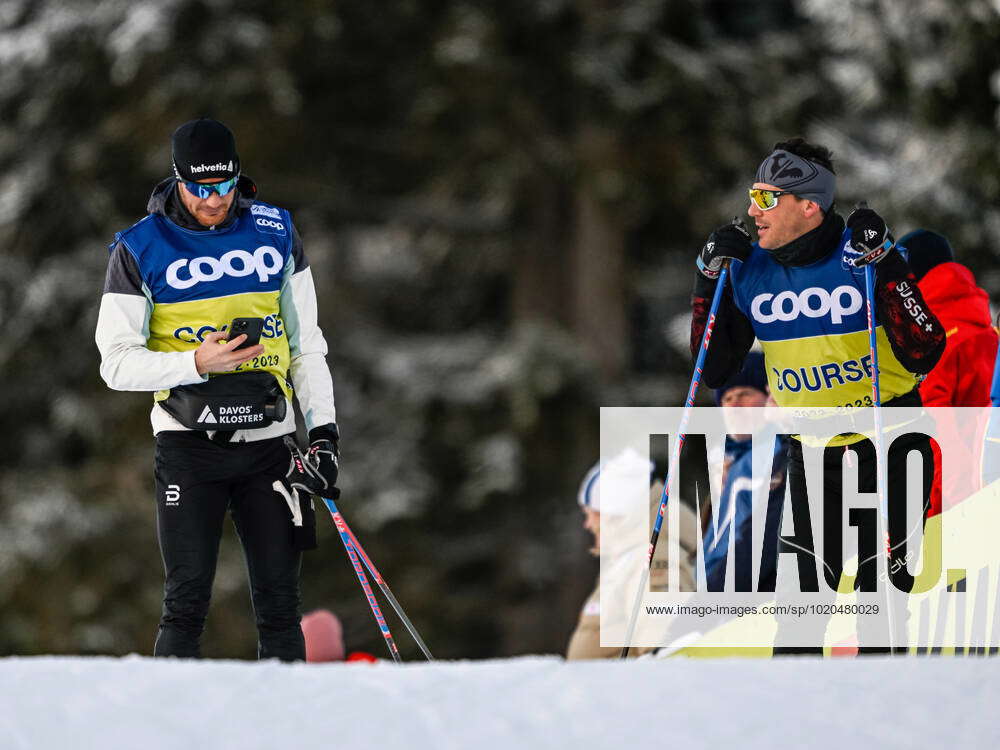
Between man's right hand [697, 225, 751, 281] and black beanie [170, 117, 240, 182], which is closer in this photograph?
black beanie [170, 117, 240, 182]

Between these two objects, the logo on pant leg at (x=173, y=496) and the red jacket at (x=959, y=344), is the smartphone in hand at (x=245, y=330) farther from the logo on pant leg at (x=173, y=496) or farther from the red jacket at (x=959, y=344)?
the red jacket at (x=959, y=344)

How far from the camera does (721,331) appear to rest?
5.04 meters

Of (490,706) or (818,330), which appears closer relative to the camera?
(490,706)

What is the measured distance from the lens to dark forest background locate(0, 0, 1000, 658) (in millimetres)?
12836

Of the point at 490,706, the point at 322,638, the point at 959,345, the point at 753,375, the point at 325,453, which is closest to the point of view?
the point at 490,706

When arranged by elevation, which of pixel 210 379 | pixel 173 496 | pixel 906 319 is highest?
pixel 906 319

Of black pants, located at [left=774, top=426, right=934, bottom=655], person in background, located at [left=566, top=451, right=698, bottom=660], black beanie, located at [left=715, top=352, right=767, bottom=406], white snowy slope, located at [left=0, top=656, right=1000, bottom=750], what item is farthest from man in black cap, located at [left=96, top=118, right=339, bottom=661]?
black beanie, located at [left=715, top=352, right=767, bottom=406]

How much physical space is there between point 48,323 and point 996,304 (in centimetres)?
758

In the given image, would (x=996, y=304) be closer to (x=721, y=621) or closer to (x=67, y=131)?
(x=721, y=621)

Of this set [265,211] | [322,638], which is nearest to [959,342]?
[265,211]

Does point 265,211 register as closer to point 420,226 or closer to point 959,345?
point 959,345

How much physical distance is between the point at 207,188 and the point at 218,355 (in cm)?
49

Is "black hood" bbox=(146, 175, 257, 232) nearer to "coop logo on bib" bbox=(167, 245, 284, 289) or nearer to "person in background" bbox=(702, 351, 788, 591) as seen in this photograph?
"coop logo on bib" bbox=(167, 245, 284, 289)

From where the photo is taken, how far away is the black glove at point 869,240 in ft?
15.3
